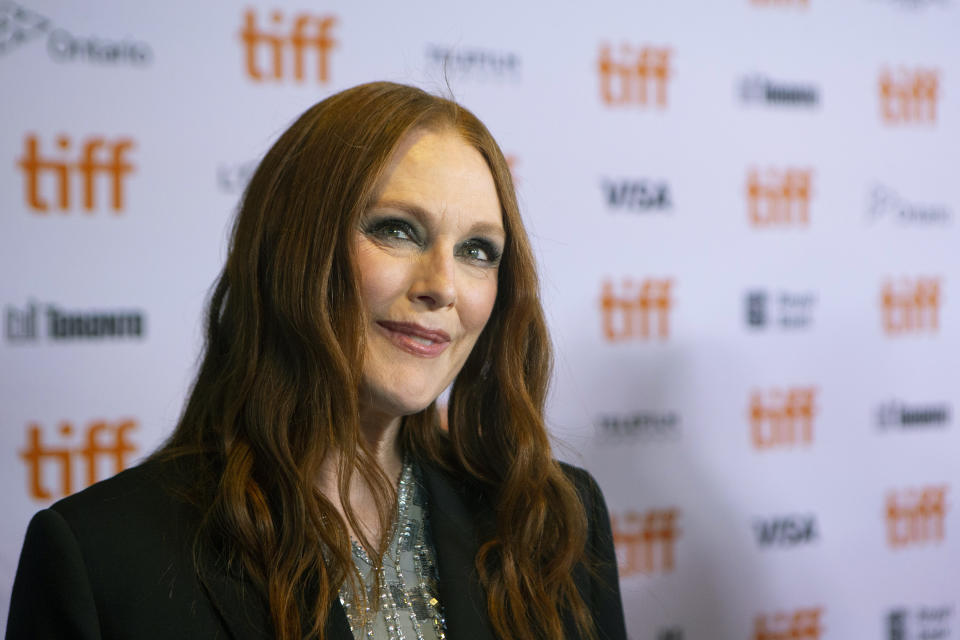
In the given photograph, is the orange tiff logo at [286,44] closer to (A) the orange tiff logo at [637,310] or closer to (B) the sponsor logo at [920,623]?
(A) the orange tiff logo at [637,310]

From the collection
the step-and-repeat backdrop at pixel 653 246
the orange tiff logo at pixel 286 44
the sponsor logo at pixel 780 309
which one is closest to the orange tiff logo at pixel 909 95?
the step-and-repeat backdrop at pixel 653 246

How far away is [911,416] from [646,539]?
0.97 metres

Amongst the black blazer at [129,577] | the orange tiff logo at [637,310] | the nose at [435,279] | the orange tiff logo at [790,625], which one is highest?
the nose at [435,279]

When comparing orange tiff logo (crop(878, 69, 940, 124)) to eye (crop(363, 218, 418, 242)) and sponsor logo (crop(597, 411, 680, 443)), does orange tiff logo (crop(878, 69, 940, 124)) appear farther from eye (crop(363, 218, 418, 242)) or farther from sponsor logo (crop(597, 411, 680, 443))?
eye (crop(363, 218, 418, 242))

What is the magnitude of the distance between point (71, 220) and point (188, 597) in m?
1.10

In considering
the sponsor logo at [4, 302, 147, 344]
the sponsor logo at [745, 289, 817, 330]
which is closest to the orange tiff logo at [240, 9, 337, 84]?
the sponsor logo at [4, 302, 147, 344]

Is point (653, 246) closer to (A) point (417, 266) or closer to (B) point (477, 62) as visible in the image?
(B) point (477, 62)

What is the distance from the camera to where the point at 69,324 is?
1.82 metres

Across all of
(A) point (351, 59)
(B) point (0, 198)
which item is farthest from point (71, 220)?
(A) point (351, 59)

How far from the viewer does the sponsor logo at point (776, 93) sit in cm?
248

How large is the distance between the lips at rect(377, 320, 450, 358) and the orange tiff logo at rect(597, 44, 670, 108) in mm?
1373

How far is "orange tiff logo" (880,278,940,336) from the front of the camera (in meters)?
2.66

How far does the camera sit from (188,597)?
3.31ft

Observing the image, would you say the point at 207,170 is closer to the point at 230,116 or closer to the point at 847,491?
the point at 230,116
